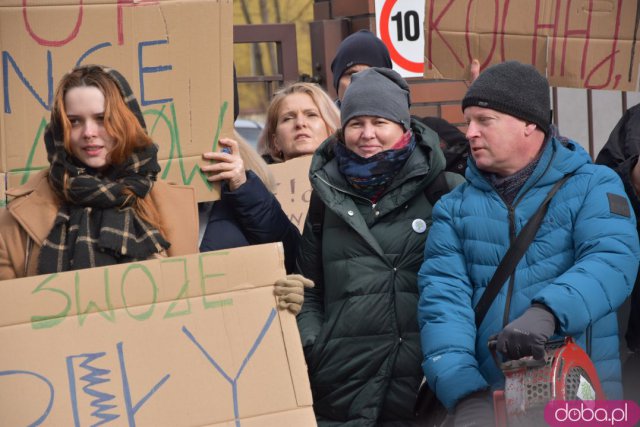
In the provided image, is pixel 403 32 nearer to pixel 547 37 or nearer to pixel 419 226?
pixel 547 37

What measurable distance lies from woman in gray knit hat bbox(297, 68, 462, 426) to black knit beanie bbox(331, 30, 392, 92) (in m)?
0.93

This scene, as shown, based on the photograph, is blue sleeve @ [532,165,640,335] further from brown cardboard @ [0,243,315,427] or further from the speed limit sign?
the speed limit sign

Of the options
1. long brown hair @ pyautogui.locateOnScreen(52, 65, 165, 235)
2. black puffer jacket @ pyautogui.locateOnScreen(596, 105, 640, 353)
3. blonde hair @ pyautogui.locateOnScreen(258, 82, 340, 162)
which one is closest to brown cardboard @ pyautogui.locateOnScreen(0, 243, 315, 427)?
long brown hair @ pyautogui.locateOnScreen(52, 65, 165, 235)

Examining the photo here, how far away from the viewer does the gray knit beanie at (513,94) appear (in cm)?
346

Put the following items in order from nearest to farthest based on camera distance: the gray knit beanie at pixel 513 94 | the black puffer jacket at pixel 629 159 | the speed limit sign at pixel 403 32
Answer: the gray knit beanie at pixel 513 94, the black puffer jacket at pixel 629 159, the speed limit sign at pixel 403 32

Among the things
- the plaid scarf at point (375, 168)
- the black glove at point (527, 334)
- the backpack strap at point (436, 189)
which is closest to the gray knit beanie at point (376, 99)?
the plaid scarf at point (375, 168)

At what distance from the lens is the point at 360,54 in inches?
190

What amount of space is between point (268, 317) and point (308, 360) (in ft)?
2.10

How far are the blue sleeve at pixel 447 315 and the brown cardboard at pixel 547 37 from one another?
1.00 m

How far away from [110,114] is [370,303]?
1009 millimetres

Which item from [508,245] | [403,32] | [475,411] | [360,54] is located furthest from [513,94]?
[403,32]

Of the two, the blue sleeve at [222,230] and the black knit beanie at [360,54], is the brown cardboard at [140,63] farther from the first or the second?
the black knit beanie at [360,54]

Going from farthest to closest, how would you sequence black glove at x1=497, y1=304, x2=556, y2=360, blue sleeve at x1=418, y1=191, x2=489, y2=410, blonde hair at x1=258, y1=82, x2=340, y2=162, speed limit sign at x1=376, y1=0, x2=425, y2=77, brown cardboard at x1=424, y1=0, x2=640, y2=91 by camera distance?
speed limit sign at x1=376, y1=0, x2=425, y2=77 < blonde hair at x1=258, y1=82, x2=340, y2=162 < brown cardboard at x1=424, y1=0, x2=640, y2=91 < blue sleeve at x1=418, y1=191, x2=489, y2=410 < black glove at x1=497, y1=304, x2=556, y2=360

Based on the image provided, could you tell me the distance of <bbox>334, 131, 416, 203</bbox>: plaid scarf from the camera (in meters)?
3.76
